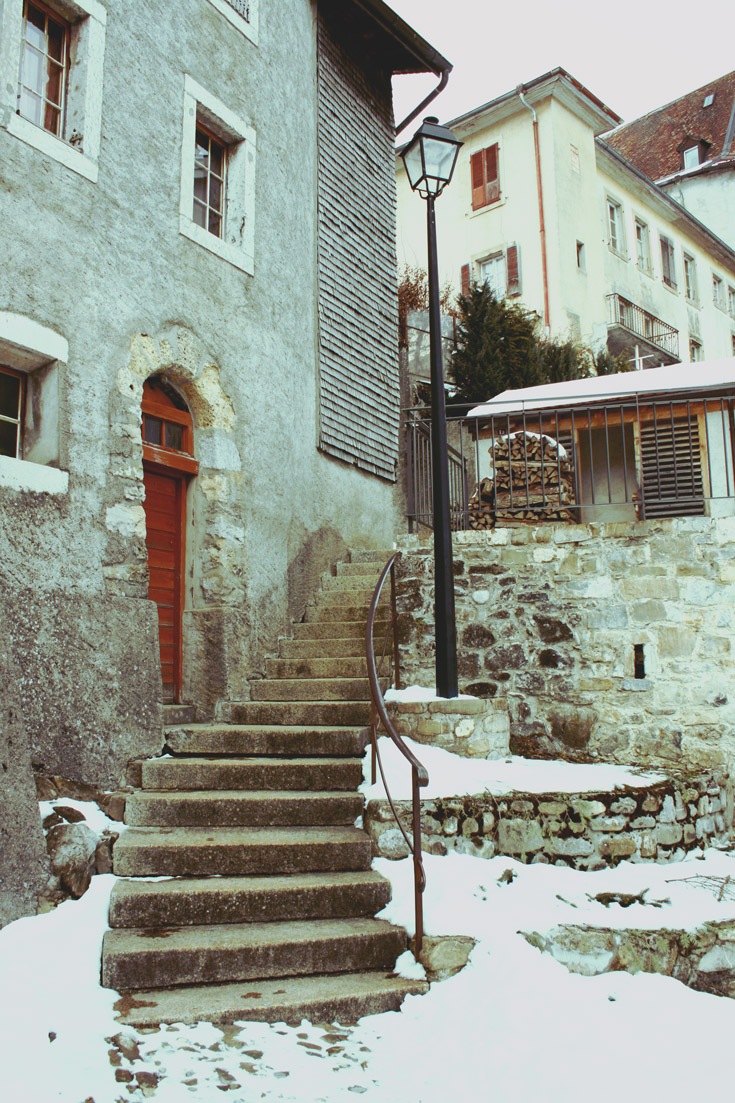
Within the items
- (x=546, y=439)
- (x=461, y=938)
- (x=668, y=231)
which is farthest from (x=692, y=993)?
(x=668, y=231)

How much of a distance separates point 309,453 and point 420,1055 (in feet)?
18.3

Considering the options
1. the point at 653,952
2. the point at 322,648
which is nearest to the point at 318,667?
the point at 322,648

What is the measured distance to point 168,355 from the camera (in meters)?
6.09

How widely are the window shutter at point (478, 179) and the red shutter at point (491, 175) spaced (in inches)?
4.0

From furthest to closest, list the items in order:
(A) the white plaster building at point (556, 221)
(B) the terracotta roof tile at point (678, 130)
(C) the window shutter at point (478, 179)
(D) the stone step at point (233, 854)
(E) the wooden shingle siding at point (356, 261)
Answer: (B) the terracotta roof tile at point (678, 130) → (C) the window shutter at point (478, 179) → (A) the white plaster building at point (556, 221) → (E) the wooden shingle siding at point (356, 261) → (D) the stone step at point (233, 854)

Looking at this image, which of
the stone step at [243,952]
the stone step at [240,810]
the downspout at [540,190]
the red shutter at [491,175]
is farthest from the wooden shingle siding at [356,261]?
the red shutter at [491,175]

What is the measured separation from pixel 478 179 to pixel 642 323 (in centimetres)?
470

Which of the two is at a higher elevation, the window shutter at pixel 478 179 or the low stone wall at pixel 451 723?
the window shutter at pixel 478 179

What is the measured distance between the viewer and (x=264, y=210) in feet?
24.5

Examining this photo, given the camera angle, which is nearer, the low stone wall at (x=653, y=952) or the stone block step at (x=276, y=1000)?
the stone block step at (x=276, y=1000)

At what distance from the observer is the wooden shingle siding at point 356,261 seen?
27.9 ft

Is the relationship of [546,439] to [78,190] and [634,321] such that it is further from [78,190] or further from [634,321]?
[634,321]

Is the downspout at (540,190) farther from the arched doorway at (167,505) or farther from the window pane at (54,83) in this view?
the window pane at (54,83)

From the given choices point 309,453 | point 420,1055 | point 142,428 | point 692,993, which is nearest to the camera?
point 420,1055
